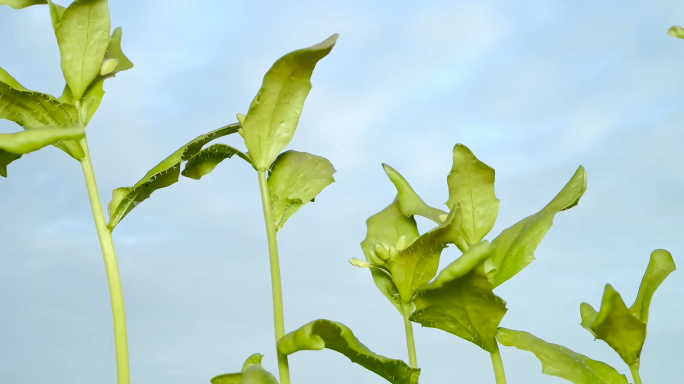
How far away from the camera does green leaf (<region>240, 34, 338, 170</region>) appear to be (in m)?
0.74

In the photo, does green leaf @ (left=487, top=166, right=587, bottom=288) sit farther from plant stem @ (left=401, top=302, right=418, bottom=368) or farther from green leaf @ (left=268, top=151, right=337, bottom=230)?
green leaf @ (left=268, top=151, right=337, bottom=230)

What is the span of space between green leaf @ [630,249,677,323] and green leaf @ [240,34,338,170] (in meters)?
0.46

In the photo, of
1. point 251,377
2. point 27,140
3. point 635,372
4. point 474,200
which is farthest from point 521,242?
point 27,140

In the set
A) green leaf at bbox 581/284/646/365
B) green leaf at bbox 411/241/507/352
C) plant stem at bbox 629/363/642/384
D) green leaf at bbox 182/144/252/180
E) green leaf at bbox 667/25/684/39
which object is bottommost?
plant stem at bbox 629/363/642/384

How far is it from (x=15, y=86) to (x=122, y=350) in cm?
35

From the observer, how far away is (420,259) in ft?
2.44

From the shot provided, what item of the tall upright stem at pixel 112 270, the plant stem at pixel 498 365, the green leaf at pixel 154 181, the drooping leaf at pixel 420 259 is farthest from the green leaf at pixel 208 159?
the plant stem at pixel 498 365

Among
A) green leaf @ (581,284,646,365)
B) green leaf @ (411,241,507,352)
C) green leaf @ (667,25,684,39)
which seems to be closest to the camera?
green leaf @ (411,241,507,352)

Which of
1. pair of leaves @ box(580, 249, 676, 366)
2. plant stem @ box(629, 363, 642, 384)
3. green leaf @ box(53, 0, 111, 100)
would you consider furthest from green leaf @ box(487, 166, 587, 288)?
green leaf @ box(53, 0, 111, 100)

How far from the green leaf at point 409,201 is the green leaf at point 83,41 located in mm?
394

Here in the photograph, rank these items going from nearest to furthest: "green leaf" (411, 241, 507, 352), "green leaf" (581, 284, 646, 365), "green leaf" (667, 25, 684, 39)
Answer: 1. "green leaf" (411, 241, 507, 352)
2. "green leaf" (581, 284, 646, 365)
3. "green leaf" (667, 25, 684, 39)

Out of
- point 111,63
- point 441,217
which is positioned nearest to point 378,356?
point 441,217

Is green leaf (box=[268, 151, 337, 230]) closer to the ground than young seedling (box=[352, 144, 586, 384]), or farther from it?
farther from it

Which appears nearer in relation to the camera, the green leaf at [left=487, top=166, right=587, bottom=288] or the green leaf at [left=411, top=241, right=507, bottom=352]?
the green leaf at [left=411, top=241, right=507, bottom=352]
